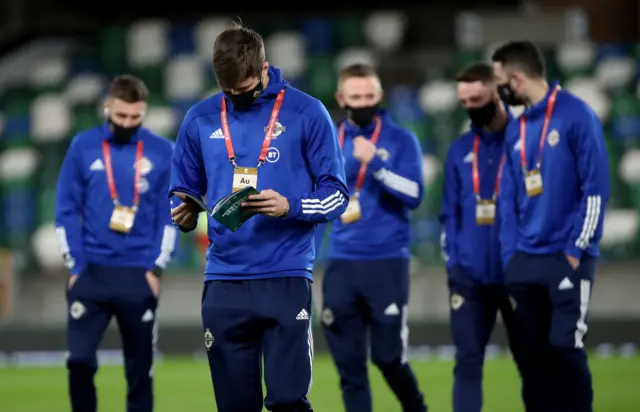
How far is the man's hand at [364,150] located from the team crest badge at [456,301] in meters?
1.00

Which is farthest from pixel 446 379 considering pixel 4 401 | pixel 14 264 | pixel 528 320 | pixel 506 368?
pixel 14 264

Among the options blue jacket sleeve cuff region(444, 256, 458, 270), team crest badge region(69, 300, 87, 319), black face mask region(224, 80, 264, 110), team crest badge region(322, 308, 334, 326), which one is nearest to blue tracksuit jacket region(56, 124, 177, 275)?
team crest badge region(69, 300, 87, 319)

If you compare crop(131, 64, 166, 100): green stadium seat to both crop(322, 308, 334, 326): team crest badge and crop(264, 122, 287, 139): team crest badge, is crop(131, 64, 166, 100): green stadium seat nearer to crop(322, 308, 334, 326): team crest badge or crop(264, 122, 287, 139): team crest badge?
crop(322, 308, 334, 326): team crest badge

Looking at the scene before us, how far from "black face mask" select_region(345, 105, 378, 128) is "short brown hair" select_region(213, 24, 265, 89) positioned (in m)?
2.74

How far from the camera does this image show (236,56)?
522 centimetres

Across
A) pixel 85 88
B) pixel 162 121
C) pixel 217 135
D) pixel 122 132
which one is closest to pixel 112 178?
pixel 122 132

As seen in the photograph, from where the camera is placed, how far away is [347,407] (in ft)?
25.4

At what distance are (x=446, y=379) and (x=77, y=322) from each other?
199 inches

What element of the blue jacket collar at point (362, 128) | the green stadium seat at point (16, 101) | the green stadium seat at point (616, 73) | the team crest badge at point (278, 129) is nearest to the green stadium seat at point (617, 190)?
the green stadium seat at point (616, 73)

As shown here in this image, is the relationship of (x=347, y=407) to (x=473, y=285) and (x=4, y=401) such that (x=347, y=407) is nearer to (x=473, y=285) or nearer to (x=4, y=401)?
(x=473, y=285)

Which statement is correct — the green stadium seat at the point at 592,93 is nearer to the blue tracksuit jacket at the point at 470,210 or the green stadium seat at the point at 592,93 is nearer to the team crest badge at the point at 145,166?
the blue tracksuit jacket at the point at 470,210

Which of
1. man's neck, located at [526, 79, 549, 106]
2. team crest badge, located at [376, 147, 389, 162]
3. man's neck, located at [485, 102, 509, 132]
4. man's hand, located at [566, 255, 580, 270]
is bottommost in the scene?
man's hand, located at [566, 255, 580, 270]

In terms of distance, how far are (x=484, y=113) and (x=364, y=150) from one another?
783 millimetres

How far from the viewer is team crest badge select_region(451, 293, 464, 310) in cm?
766
